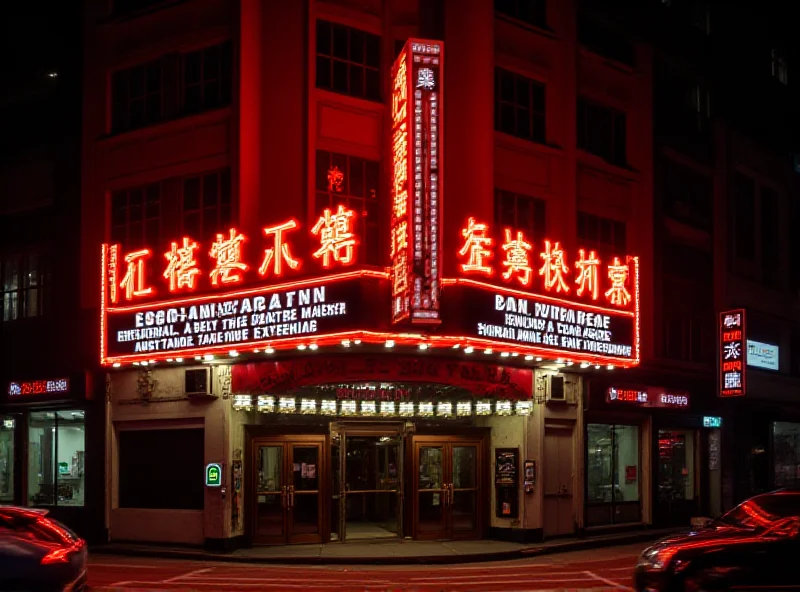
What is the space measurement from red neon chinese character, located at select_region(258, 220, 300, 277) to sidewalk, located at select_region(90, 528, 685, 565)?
6.24 metres

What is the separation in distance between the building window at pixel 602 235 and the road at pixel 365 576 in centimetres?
859

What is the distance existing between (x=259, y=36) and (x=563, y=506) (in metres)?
13.8

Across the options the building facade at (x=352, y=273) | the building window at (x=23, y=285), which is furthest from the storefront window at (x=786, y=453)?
the building window at (x=23, y=285)

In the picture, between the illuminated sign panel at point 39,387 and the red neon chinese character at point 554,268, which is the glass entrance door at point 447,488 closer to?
the red neon chinese character at point 554,268

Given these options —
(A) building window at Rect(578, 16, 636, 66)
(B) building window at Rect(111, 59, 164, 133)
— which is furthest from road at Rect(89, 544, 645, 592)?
(A) building window at Rect(578, 16, 636, 66)

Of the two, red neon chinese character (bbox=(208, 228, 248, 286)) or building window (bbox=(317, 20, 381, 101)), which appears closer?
red neon chinese character (bbox=(208, 228, 248, 286))

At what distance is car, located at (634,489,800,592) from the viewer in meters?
13.4

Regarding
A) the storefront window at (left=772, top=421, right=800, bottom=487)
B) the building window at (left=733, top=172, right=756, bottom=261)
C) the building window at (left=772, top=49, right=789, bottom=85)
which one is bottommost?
the storefront window at (left=772, top=421, right=800, bottom=487)

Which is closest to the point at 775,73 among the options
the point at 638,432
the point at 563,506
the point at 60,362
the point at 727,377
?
the point at 727,377

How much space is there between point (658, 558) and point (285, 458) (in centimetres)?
1207

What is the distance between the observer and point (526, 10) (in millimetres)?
26641

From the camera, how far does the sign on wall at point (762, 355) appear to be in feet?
113

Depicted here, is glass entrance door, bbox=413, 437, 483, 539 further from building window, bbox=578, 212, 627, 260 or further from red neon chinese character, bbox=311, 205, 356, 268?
red neon chinese character, bbox=311, 205, 356, 268

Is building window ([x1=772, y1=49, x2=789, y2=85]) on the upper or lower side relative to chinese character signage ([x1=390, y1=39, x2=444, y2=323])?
upper
